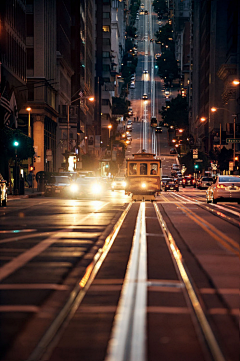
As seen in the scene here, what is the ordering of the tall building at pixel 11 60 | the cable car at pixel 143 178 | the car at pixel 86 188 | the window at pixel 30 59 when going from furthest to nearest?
the window at pixel 30 59 < the tall building at pixel 11 60 < the car at pixel 86 188 < the cable car at pixel 143 178

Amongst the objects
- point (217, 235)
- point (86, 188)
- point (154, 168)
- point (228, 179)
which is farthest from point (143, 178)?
point (217, 235)

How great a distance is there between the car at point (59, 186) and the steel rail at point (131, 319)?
35.9 m

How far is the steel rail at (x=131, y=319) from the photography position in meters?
5.31

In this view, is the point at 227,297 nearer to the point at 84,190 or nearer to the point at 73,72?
the point at 84,190

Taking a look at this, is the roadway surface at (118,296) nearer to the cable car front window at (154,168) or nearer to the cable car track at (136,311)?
the cable car track at (136,311)

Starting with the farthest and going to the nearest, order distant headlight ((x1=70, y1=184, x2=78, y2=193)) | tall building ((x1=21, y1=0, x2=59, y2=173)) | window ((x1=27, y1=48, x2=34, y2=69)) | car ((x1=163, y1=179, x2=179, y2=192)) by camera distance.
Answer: car ((x1=163, y1=179, x2=179, y2=192))
window ((x1=27, y1=48, x2=34, y2=69))
tall building ((x1=21, y1=0, x2=59, y2=173))
distant headlight ((x1=70, y1=184, x2=78, y2=193))

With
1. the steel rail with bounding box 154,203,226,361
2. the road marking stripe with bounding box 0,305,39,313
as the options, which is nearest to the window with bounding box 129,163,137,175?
the steel rail with bounding box 154,203,226,361

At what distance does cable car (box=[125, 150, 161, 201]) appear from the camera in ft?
139

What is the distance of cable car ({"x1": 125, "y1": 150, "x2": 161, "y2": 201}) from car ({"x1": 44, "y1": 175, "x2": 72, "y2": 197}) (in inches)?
210

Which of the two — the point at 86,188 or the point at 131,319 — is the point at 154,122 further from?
the point at 131,319

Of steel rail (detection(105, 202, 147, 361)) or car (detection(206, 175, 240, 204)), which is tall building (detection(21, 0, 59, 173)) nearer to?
car (detection(206, 175, 240, 204))

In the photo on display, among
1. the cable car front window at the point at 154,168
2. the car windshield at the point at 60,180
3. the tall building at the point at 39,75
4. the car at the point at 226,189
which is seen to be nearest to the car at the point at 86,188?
the car windshield at the point at 60,180

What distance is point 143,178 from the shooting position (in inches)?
1671

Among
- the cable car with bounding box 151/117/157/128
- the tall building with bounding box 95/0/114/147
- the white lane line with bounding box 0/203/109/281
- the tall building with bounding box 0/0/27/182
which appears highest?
the tall building with bounding box 95/0/114/147
